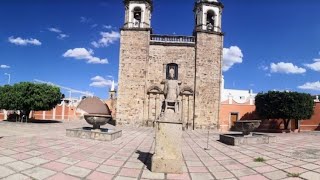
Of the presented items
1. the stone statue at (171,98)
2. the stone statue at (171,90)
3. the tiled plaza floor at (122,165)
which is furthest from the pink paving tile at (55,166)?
the stone statue at (171,90)

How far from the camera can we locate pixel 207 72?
21703mm

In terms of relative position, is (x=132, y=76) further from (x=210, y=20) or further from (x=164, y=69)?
(x=210, y=20)

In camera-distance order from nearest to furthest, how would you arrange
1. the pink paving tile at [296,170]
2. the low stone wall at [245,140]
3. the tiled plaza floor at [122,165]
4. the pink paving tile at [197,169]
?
1. the tiled plaza floor at [122,165]
2. the pink paving tile at [296,170]
3. the pink paving tile at [197,169]
4. the low stone wall at [245,140]

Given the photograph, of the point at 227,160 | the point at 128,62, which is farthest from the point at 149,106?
the point at 227,160

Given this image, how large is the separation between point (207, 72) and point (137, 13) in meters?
7.18

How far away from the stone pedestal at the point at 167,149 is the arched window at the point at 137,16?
17.7 m

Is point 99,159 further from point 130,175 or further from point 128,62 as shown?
point 128,62

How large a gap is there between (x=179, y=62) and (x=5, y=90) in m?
13.5

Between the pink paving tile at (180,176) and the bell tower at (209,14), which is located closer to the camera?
the pink paving tile at (180,176)

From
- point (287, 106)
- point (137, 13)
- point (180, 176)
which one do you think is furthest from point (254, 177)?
point (137, 13)

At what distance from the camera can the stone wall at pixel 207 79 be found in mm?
21484

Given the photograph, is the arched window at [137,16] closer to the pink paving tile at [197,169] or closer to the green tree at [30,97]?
the green tree at [30,97]

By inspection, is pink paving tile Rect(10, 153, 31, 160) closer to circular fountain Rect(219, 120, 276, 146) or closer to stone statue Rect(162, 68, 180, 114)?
stone statue Rect(162, 68, 180, 114)

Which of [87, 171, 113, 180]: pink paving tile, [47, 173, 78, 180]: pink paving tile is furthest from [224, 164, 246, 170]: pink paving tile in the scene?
[47, 173, 78, 180]: pink paving tile
